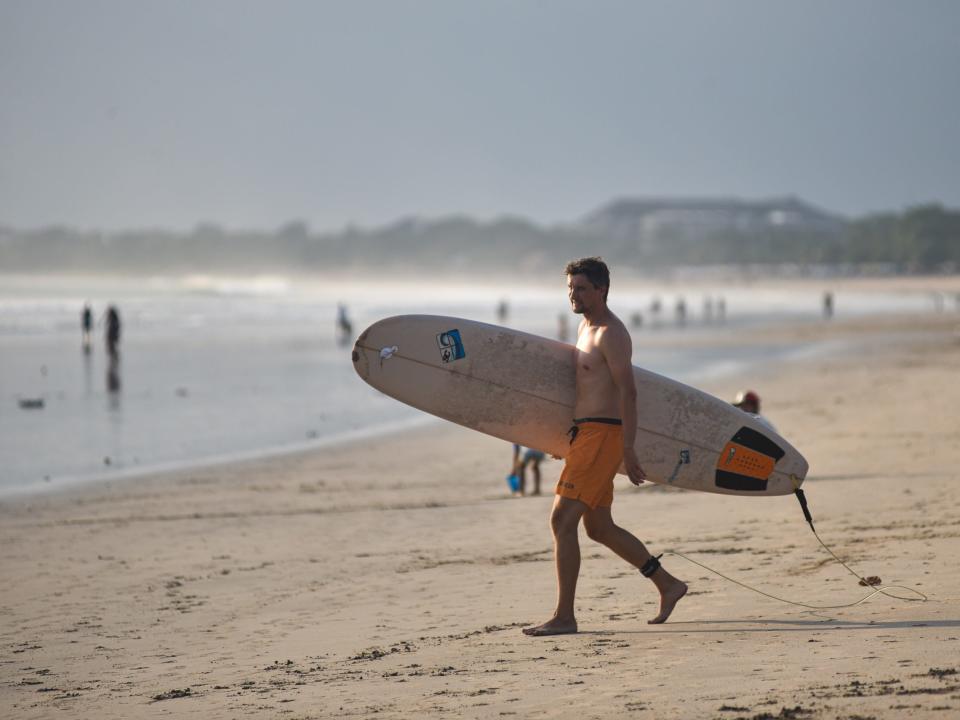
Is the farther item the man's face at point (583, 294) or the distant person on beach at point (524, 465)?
the distant person on beach at point (524, 465)

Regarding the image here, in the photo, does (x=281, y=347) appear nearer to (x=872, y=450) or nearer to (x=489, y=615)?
(x=872, y=450)

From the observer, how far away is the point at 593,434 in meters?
5.40

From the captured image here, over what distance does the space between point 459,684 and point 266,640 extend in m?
1.48

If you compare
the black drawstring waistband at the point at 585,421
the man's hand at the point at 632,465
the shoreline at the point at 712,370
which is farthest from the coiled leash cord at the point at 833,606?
the shoreline at the point at 712,370

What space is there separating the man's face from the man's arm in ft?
0.48

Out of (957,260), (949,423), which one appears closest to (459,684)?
(949,423)

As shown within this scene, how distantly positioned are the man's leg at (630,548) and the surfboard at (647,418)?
2.08 feet

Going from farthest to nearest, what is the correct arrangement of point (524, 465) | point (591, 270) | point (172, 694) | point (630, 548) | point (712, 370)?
point (712, 370)
point (524, 465)
point (630, 548)
point (591, 270)
point (172, 694)

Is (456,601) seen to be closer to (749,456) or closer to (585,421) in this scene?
(585,421)

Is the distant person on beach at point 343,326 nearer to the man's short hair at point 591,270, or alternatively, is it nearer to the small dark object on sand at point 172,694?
the man's short hair at point 591,270

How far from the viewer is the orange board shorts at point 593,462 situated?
5.34 m

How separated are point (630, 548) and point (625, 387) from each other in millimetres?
772

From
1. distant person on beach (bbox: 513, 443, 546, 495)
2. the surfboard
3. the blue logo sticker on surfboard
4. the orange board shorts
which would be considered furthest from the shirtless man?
A: distant person on beach (bbox: 513, 443, 546, 495)

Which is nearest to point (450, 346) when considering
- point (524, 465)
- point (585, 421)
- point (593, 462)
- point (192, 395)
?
point (585, 421)
